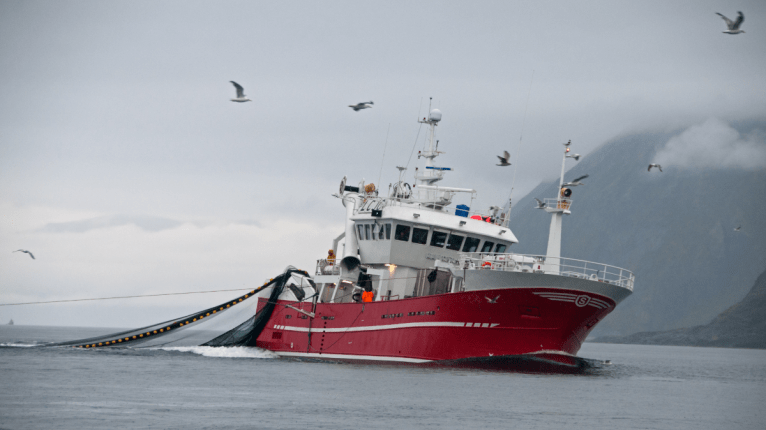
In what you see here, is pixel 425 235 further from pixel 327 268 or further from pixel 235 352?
pixel 235 352

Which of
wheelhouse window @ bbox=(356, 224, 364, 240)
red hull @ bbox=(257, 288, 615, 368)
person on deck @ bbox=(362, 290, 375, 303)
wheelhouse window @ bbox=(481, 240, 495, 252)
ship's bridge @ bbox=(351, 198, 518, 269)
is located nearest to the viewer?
red hull @ bbox=(257, 288, 615, 368)

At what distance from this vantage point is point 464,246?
34062 millimetres

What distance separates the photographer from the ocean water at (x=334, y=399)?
65.8 feet

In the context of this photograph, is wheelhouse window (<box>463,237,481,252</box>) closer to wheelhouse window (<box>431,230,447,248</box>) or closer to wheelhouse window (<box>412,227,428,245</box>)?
wheelhouse window (<box>431,230,447,248</box>)

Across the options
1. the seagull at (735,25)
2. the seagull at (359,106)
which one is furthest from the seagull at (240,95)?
the seagull at (735,25)

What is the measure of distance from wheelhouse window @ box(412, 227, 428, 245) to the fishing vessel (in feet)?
0.13

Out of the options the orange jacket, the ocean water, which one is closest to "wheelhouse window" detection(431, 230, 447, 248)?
the orange jacket

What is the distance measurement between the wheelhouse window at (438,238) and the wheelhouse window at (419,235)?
327 mm

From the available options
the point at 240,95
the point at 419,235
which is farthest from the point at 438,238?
the point at 240,95

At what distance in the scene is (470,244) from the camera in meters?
34.2

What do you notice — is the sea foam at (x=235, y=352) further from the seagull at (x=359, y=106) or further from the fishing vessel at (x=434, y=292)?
the seagull at (x=359, y=106)

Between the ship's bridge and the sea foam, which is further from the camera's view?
the sea foam

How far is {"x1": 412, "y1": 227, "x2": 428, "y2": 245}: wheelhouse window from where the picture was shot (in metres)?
33.8

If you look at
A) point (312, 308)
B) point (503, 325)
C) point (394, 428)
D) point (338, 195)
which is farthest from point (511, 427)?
point (338, 195)
